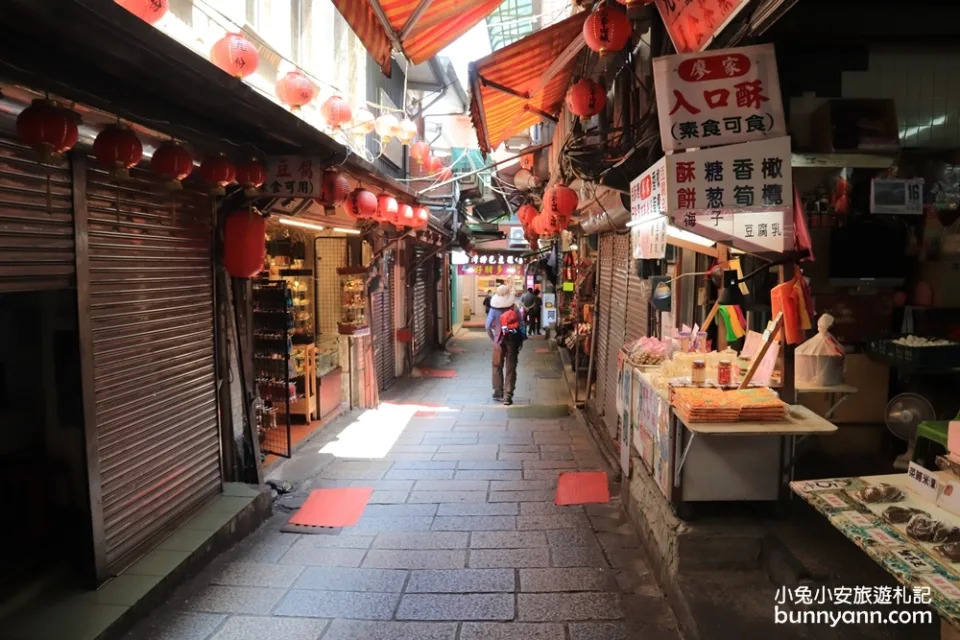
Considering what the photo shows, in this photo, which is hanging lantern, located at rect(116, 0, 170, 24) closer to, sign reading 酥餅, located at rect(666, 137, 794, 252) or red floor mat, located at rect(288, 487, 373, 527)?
sign reading 酥餅, located at rect(666, 137, 794, 252)

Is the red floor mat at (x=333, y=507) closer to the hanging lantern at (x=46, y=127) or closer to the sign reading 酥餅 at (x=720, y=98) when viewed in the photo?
the hanging lantern at (x=46, y=127)

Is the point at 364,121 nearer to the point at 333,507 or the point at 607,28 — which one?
the point at 607,28

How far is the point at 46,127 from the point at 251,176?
2.87m

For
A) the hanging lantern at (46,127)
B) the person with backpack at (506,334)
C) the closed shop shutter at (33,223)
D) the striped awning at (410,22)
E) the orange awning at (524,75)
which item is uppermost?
the orange awning at (524,75)

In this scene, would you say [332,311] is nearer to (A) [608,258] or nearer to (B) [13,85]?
(A) [608,258]

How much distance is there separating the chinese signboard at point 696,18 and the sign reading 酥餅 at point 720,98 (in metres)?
0.25

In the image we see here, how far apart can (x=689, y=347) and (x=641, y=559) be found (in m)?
2.63

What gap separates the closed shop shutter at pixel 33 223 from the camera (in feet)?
15.1

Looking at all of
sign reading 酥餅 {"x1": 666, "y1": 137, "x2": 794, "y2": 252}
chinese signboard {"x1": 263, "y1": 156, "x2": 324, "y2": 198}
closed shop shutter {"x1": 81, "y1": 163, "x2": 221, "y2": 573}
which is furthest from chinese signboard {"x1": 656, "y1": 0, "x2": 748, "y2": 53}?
closed shop shutter {"x1": 81, "y1": 163, "x2": 221, "y2": 573}

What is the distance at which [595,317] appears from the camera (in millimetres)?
14414

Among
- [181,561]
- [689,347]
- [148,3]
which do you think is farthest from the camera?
[689,347]

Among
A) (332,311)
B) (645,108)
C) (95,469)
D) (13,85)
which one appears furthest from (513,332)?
(13,85)

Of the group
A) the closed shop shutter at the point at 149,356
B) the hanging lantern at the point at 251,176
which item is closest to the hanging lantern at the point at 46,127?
the closed shop shutter at the point at 149,356

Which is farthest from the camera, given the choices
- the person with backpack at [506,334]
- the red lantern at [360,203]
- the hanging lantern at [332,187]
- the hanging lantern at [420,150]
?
the hanging lantern at [420,150]
